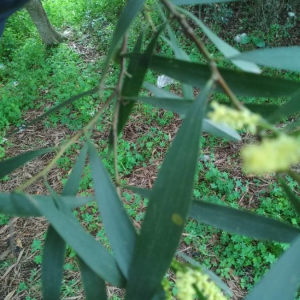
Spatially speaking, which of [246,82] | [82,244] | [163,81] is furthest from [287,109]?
[163,81]

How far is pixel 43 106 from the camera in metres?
2.24

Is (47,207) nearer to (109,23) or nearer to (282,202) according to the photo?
(282,202)

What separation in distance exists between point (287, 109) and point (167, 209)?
0.60ft

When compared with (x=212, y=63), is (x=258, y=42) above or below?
above

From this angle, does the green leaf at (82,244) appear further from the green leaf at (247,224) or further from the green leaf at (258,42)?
the green leaf at (258,42)

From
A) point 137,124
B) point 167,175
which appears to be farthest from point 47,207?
point 137,124

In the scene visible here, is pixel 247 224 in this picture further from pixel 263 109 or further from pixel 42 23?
pixel 42 23

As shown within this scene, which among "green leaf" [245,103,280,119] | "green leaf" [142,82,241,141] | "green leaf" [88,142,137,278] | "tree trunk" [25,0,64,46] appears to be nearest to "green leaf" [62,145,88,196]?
"green leaf" [88,142,137,278]

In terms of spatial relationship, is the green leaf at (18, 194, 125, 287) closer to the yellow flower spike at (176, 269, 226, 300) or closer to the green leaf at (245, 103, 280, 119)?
the yellow flower spike at (176, 269, 226, 300)

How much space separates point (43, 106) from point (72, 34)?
1092 mm

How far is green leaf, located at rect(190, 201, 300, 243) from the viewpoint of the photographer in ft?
1.65

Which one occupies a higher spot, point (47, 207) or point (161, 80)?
point (161, 80)

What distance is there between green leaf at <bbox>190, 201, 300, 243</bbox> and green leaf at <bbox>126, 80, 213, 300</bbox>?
12cm

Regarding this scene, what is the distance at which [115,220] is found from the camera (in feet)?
1.66
